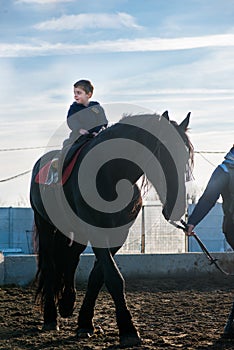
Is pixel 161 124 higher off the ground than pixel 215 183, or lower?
higher

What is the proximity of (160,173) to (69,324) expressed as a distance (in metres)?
2.18

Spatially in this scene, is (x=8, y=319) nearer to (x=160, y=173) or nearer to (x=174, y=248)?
(x=160, y=173)

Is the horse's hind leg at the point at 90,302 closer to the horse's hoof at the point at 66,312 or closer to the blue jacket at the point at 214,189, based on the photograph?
the horse's hoof at the point at 66,312

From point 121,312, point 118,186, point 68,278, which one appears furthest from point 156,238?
point 121,312

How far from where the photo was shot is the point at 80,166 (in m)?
5.81

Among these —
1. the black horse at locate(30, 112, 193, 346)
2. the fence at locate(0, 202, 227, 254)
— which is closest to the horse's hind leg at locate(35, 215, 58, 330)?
the black horse at locate(30, 112, 193, 346)

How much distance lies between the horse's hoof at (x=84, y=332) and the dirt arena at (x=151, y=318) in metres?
Answer: 0.07

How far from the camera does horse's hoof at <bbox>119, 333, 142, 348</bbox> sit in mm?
5391

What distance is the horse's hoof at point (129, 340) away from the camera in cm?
539

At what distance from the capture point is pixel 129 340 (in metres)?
5.41

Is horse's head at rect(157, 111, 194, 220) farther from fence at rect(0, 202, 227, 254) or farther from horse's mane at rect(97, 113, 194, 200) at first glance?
fence at rect(0, 202, 227, 254)

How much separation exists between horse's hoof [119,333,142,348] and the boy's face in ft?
7.30

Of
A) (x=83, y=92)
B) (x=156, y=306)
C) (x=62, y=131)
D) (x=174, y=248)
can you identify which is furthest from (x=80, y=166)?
(x=174, y=248)

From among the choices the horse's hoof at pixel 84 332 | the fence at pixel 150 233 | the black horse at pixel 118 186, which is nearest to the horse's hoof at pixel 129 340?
the black horse at pixel 118 186
